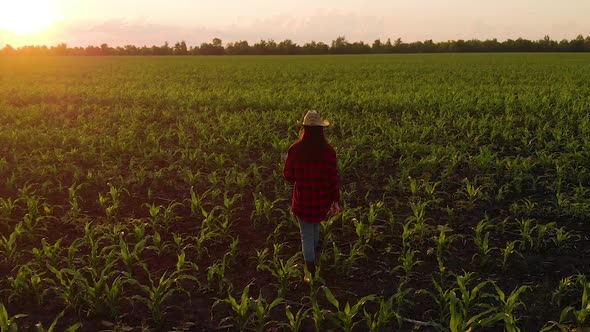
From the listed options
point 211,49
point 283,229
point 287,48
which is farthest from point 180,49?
point 283,229

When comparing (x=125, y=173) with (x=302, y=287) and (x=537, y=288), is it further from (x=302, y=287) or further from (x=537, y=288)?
(x=537, y=288)

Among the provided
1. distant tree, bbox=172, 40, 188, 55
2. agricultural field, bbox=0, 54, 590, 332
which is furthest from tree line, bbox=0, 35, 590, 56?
agricultural field, bbox=0, 54, 590, 332

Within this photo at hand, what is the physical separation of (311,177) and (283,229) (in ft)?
5.70

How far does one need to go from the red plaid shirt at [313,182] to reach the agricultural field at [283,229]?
1.94 ft

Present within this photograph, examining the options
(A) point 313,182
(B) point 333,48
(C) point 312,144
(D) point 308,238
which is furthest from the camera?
(B) point 333,48

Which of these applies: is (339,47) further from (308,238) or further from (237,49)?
(308,238)

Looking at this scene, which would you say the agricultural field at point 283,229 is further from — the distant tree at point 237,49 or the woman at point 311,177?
the distant tree at point 237,49

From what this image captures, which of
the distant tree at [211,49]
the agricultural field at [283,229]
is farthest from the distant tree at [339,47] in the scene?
the agricultural field at [283,229]

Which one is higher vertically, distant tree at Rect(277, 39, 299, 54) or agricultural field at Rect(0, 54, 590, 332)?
distant tree at Rect(277, 39, 299, 54)

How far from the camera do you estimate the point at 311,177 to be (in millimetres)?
4723

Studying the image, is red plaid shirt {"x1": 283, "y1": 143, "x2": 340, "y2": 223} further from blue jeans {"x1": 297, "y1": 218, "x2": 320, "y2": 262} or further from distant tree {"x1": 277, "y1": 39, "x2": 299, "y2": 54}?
distant tree {"x1": 277, "y1": 39, "x2": 299, "y2": 54}

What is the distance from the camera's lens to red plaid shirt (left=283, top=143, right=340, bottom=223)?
185 inches

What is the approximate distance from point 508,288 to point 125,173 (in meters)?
6.43

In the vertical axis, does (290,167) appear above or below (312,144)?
below
